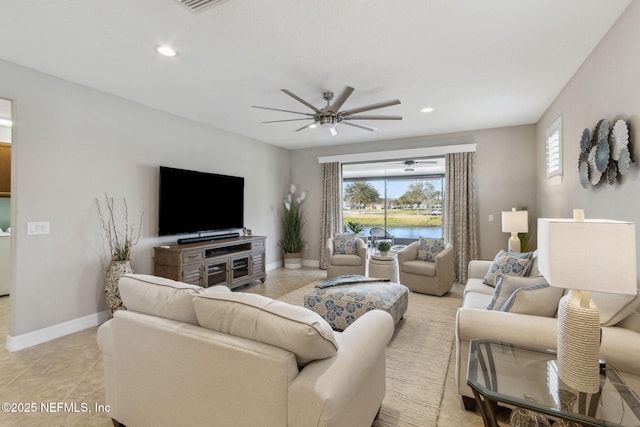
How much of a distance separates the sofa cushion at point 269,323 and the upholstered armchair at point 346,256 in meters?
3.66

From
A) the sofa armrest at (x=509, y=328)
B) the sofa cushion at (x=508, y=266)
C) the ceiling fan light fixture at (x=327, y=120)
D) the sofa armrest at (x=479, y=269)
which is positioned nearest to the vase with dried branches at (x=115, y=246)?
the ceiling fan light fixture at (x=327, y=120)

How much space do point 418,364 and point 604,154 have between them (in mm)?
2199

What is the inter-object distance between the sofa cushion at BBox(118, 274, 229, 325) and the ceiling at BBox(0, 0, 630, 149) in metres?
1.72

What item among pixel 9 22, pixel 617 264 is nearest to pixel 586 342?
pixel 617 264

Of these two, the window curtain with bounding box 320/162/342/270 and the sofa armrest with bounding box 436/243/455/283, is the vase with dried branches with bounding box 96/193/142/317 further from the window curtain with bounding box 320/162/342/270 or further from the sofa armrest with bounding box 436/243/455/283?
the sofa armrest with bounding box 436/243/455/283

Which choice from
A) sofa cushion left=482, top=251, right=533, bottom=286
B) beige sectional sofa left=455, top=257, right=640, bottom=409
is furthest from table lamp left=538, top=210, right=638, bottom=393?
sofa cushion left=482, top=251, right=533, bottom=286

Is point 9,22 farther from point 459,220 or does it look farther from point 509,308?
point 459,220

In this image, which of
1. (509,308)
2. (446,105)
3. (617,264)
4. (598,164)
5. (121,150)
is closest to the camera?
(617,264)

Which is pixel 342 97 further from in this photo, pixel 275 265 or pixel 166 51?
pixel 275 265

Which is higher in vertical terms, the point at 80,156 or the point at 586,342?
the point at 80,156

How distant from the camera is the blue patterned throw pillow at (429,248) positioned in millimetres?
4621

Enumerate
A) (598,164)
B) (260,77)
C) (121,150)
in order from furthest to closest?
(121,150) → (260,77) → (598,164)

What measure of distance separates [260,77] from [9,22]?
6.15 feet

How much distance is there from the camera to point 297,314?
4.24 ft
